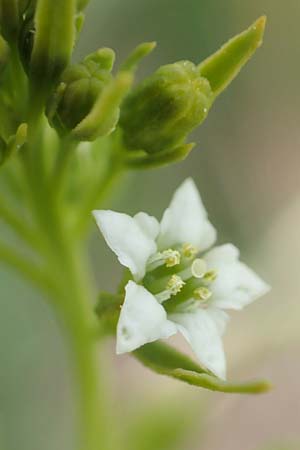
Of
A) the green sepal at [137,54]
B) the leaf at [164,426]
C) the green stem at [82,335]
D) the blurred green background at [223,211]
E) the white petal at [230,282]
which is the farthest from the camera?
the blurred green background at [223,211]

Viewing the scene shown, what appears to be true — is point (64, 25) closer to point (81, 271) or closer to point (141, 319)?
point (141, 319)

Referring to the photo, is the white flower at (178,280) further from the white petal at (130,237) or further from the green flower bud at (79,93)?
the green flower bud at (79,93)

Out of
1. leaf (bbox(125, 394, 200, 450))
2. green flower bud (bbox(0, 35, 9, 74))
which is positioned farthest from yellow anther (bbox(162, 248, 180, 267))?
leaf (bbox(125, 394, 200, 450))

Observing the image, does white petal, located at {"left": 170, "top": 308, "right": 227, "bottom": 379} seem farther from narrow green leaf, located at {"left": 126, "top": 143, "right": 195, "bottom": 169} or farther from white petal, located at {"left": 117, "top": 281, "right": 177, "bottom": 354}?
narrow green leaf, located at {"left": 126, "top": 143, "right": 195, "bottom": 169}

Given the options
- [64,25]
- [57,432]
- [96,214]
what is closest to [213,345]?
[96,214]

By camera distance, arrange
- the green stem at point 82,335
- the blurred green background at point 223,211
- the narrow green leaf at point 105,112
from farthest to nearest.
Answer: the blurred green background at point 223,211
the green stem at point 82,335
the narrow green leaf at point 105,112

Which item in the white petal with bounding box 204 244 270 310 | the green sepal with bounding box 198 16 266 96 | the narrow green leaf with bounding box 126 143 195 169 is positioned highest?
the green sepal with bounding box 198 16 266 96

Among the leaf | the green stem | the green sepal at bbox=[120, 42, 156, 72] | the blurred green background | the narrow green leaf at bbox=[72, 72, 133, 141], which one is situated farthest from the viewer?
the blurred green background

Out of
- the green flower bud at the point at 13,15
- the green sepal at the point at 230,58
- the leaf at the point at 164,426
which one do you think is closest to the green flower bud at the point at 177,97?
the green sepal at the point at 230,58
